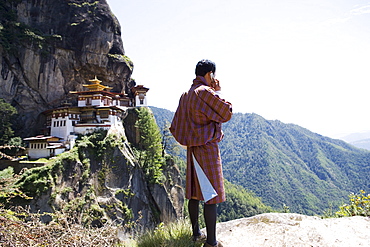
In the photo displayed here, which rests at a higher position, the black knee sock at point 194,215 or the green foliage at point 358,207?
the black knee sock at point 194,215

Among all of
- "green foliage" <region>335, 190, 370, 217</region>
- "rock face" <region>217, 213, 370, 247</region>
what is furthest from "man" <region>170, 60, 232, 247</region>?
"green foliage" <region>335, 190, 370, 217</region>

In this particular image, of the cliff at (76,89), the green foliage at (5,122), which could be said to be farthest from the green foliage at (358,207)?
the green foliage at (5,122)

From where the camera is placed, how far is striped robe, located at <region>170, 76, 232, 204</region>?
2.85 metres

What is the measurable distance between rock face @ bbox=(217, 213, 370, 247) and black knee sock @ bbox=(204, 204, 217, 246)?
491 millimetres

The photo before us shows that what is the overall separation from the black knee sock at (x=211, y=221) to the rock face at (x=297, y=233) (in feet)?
1.61

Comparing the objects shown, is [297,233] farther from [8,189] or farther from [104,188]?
[104,188]

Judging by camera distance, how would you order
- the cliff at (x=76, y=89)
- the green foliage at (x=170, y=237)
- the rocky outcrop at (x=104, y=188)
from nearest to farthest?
the green foliage at (x=170, y=237)
the rocky outcrop at (x=104, y=188)
the cliff at (x=76, y=89)

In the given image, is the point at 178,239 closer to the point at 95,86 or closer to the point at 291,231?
the point at 291,231

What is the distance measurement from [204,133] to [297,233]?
6.61ft

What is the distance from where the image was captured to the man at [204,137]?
2.77m

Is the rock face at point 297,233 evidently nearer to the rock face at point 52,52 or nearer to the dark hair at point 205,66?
the dark hair at point 205,66

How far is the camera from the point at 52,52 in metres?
24.4

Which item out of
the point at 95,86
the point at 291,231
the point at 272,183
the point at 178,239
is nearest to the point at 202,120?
the point at 178,239

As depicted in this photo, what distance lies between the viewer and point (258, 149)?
523 feet
